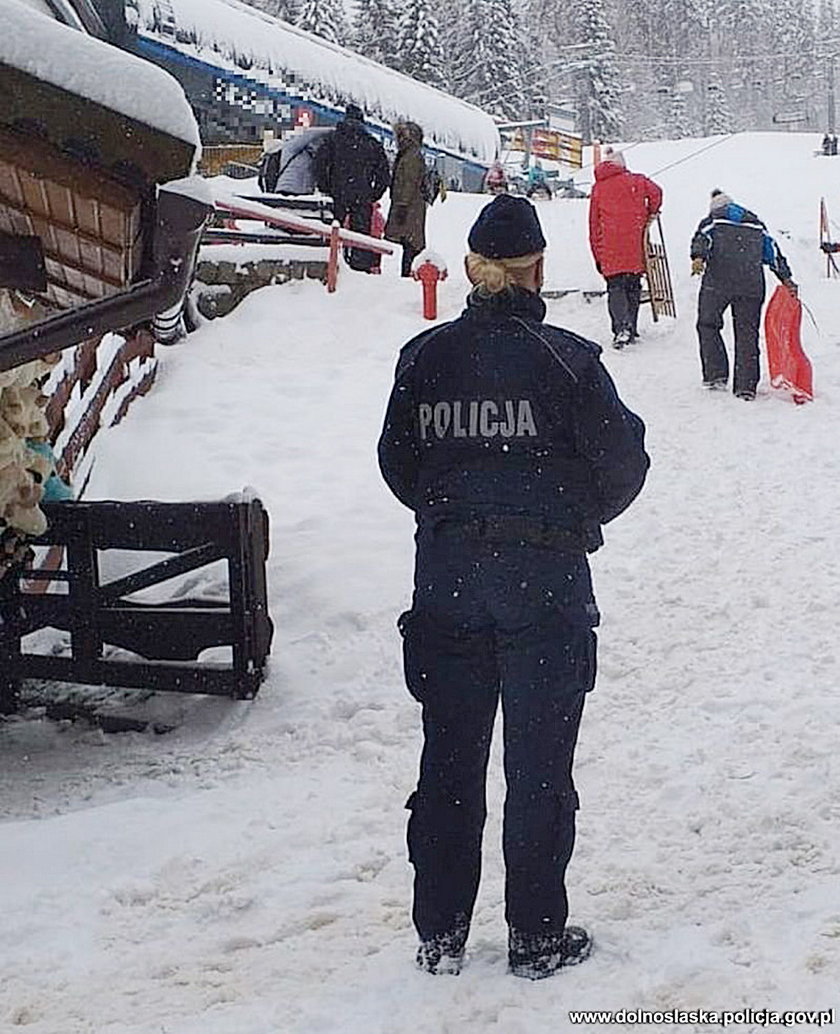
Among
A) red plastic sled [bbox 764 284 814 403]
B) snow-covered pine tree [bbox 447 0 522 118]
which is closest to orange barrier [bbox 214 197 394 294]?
red plastic sled [bbox 764 284 814 403]

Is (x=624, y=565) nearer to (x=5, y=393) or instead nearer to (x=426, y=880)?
(x=5, y=393)

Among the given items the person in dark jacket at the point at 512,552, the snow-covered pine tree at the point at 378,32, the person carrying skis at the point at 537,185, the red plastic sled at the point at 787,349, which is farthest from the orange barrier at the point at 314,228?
the snow-covered pine tree at the point at 378,32

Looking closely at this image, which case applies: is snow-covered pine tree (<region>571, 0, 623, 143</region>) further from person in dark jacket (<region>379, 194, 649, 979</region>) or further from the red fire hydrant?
person in dark jacket (<region>379, 194, 649, 979</region>)

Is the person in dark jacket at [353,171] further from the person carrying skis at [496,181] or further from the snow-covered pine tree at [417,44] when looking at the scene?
the snow-covered pine tree at [417,44]

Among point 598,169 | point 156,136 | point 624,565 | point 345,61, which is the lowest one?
point 624,565

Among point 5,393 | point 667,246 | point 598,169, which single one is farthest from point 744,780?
point 667,246

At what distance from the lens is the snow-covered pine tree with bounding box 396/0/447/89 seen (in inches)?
1777

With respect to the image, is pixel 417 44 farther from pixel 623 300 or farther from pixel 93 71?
pixel 93 71

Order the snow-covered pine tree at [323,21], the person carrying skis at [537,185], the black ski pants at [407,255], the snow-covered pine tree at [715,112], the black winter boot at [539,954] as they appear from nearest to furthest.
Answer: the black winter boot at [539,954] → the black ski pants at [407,255] → the person carrying skis at [537,185] → the snow-covered pine tree at [323,21] → the snow-covered pine tree at [715,112]

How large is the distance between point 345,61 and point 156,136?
2511 centimetres

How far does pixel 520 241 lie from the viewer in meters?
3.35

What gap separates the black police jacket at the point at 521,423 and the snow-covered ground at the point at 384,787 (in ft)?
3.85

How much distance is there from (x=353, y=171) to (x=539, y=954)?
11921 mm

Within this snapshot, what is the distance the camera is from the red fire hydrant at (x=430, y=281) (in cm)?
1289
